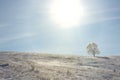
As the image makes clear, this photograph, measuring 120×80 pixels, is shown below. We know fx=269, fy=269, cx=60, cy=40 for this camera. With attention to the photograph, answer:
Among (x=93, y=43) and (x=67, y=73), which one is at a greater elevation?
(x=93, y=43)

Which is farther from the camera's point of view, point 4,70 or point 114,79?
point 114,79

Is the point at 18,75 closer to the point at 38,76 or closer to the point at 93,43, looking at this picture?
the point at 38,76

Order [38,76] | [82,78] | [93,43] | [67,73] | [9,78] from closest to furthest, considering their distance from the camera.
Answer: [9,78]
[38,76]
[82,78]
[67,73]
[93,43]

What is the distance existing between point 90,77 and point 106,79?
2.37m

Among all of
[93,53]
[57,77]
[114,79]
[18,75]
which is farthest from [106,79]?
[93,53]

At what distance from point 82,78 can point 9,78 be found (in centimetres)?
1037

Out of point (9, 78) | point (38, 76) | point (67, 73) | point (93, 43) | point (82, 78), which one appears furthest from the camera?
point (93, 43)

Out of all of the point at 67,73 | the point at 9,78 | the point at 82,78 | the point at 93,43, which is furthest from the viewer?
the point at 93,43

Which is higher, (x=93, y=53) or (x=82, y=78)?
(x=93, y=53)

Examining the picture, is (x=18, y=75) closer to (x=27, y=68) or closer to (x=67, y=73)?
(x=27, y=68)

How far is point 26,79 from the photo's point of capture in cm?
3158

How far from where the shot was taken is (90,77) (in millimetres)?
37969

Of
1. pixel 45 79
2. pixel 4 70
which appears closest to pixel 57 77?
pixel 45 79

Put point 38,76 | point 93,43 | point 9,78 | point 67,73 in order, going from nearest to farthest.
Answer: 1. point 9,78
2. point 38,76
3. point 67,73
4. point 93,43
